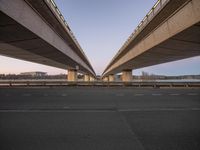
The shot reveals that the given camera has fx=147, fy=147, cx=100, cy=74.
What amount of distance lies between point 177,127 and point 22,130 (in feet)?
17.7

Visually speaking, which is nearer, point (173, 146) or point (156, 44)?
point (173, 146)

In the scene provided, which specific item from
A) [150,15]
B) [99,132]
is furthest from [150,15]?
[99,132]

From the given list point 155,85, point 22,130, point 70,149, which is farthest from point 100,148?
point 155,85

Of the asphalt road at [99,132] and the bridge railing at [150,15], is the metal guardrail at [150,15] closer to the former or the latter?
the bridge railing at [150,15]

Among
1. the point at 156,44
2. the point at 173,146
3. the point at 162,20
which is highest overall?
the point at 162,20

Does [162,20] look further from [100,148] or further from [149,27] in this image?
[100,148]

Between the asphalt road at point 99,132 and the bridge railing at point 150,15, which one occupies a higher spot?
the bridge railing at point 150,15

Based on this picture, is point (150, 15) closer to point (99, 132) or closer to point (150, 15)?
point (150, 15)

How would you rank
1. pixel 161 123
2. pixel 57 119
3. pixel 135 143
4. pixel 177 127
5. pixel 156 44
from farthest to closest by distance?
pixel 156 44 < pixel 57 119 < pixel 161 123 < pixel 177 127 < pixel 135 143

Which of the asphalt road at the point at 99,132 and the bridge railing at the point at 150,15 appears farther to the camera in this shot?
the bridge railing at the point at 150,15

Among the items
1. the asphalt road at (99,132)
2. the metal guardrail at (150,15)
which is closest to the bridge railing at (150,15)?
the metal guardrail at (150,15)

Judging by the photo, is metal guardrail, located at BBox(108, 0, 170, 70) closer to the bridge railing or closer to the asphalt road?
the bridge railing

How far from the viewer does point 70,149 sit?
3.73 meters

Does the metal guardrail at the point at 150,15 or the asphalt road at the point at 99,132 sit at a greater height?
the metal guardrail at the point at 150,15
